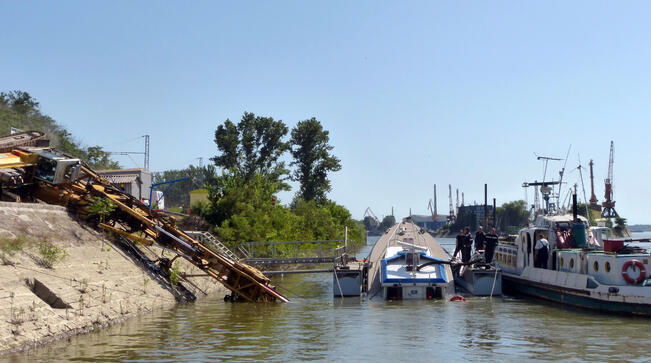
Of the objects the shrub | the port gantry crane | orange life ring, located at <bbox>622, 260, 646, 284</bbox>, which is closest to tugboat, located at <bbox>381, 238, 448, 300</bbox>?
the port gantry crane

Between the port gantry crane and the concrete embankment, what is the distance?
3.98ft

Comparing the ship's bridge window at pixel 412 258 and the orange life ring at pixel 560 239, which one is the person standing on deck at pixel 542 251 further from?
the ship's bridge window at pixel 412 258

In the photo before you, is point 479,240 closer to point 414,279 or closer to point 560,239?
point 560,239

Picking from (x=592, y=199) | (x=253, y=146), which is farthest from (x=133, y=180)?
(x=592, y=199)

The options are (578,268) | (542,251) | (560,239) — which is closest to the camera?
(578,268)

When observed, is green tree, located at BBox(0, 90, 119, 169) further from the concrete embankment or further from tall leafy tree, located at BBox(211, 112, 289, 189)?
the concrete embankment

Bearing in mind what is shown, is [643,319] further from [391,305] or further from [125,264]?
[125,264]

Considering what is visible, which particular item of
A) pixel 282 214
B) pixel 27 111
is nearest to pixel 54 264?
pixel 282 214

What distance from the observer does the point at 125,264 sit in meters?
28.4

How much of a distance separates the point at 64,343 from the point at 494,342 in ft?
43.9

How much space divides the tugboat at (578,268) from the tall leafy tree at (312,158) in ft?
173

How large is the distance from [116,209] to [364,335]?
16.0 m

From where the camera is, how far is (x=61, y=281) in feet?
73.6

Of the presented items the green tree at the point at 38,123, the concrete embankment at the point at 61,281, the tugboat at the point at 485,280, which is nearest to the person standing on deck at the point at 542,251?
the tugboat at the point at 485,280
